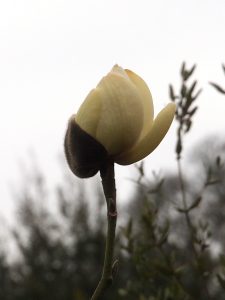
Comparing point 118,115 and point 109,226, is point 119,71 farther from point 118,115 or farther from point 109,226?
point 109,226

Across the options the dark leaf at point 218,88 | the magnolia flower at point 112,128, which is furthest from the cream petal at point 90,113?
the dark leaf at point 218,88

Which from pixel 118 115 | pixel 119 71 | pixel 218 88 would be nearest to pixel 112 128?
pixel 118 115

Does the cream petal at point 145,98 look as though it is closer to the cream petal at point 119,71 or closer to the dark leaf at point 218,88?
the cream petal at point 119,71

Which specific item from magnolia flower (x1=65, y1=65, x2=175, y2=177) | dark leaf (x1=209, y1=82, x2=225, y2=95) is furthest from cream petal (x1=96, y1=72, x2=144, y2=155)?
dark leaf (x1=209, y1=82, x2=225, y2=95)

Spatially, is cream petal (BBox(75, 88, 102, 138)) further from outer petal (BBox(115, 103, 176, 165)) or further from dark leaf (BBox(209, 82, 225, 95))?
dark leaf (BBox(209, 82, 225, 95))

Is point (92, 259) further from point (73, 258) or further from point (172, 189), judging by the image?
point (172, 189)

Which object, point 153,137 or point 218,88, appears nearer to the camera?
point 153,137
